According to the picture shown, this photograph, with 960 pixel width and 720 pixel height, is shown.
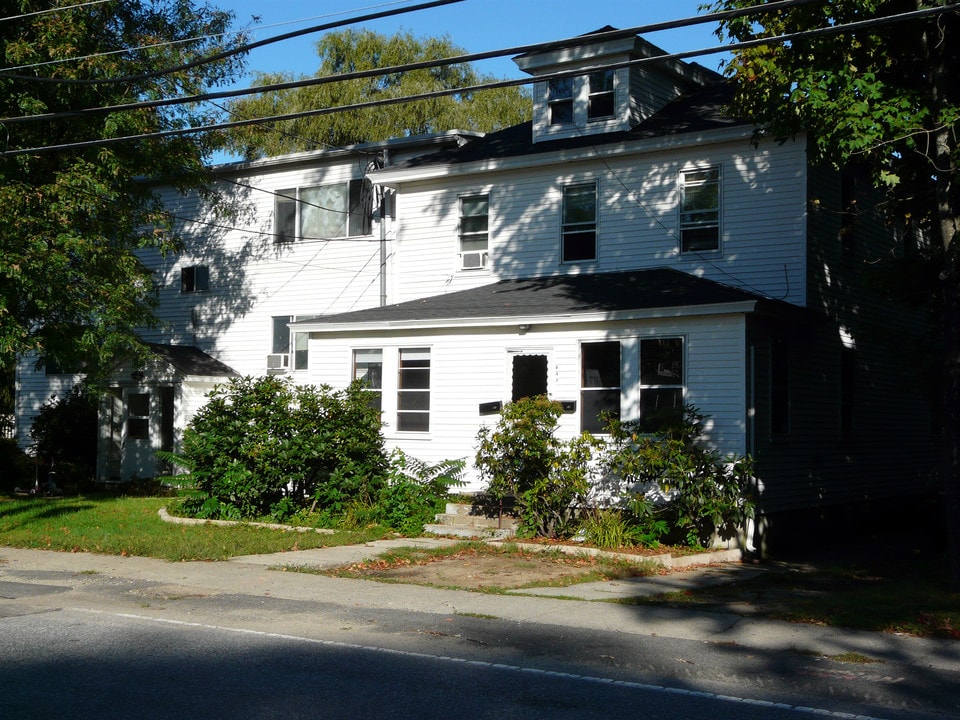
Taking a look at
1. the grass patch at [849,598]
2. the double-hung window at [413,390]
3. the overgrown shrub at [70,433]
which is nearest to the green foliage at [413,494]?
the double-hung window at [413,390]

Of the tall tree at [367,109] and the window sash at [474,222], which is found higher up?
the tall tree at [367,109]

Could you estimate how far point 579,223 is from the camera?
69.1 ft

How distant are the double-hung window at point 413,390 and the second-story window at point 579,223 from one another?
3746 millimetres

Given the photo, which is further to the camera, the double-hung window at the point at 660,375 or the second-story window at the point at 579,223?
the second-story window at the point at 579,223

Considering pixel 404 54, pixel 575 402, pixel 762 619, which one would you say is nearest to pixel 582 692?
pixel 762 619

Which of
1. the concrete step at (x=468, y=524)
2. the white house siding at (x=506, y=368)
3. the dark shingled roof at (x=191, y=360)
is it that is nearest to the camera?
the white house siding at (x=506, y=368)

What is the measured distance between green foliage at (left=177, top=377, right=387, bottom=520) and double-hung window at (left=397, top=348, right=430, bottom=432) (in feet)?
4.56

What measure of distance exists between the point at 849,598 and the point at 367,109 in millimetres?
Result: 31136

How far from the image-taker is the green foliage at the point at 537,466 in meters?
16.1

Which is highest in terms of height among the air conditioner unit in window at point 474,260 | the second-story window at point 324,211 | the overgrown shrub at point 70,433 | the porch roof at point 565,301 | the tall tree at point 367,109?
the tall tree at point 367,109

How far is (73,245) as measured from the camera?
61.5 ft

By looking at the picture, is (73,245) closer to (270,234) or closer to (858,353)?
(270,234)

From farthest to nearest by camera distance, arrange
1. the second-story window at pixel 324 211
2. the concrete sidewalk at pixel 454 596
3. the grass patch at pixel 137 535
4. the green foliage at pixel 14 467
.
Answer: the second-story window at pixel 324 211
the green foliage at pixel 14 467
the grass patch at pixel 137 535
the concrete sidewalk at pixel 454 596

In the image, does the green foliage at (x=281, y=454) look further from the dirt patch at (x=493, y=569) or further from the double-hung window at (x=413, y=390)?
the dirt patch at (x=493, y=569)
